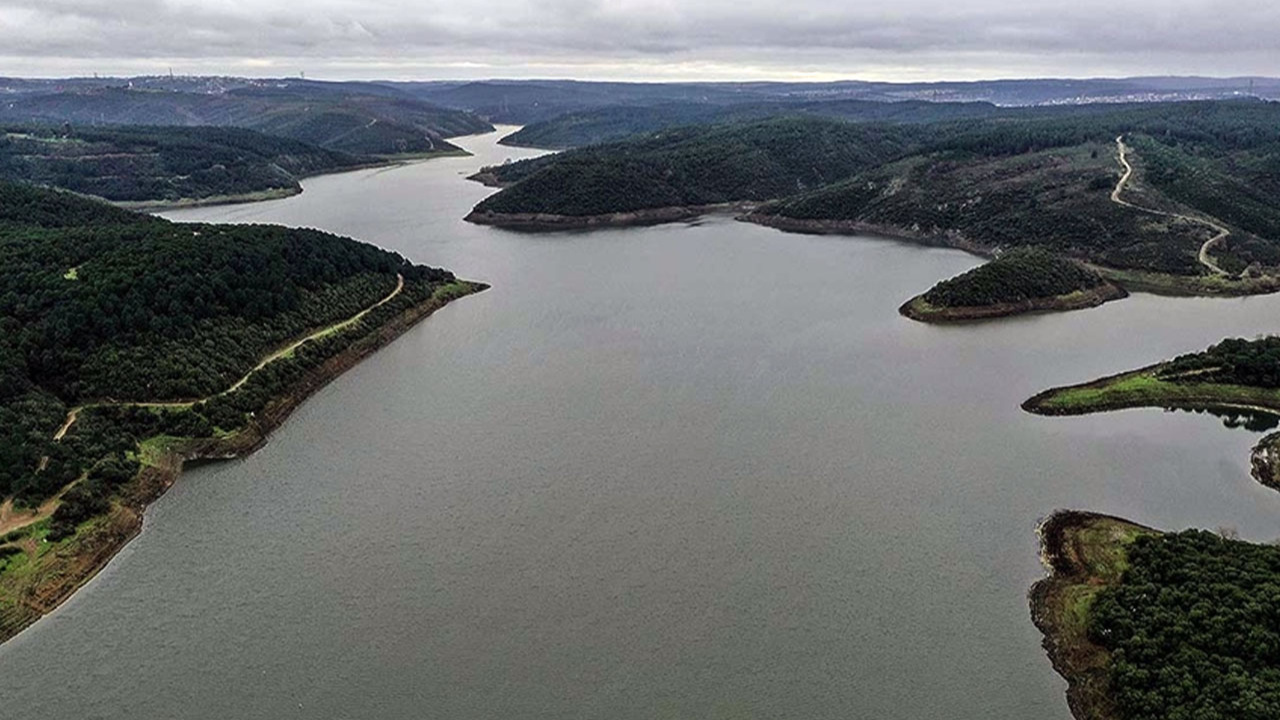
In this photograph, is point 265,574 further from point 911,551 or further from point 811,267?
point 811,267

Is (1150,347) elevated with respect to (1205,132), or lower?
lower

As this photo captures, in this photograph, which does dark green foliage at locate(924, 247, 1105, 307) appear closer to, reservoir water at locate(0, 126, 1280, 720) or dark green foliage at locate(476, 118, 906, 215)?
reservoir water at locate(0, 126, 1280, 720)

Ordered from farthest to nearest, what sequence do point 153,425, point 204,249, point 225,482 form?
point 204,249
point 153,425
point 225,482

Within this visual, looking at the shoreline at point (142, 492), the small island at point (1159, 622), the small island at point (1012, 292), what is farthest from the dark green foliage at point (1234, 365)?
the shoreline at point (142, 492)

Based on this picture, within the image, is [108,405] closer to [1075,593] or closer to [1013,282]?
[1075,593]

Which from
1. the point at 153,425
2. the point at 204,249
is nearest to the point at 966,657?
the point at 153,425

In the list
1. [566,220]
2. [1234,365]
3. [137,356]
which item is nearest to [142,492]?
[137,356]

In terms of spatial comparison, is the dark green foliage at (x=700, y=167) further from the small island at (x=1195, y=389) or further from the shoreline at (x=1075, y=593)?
the shoreline at (x=1075, y=593)
